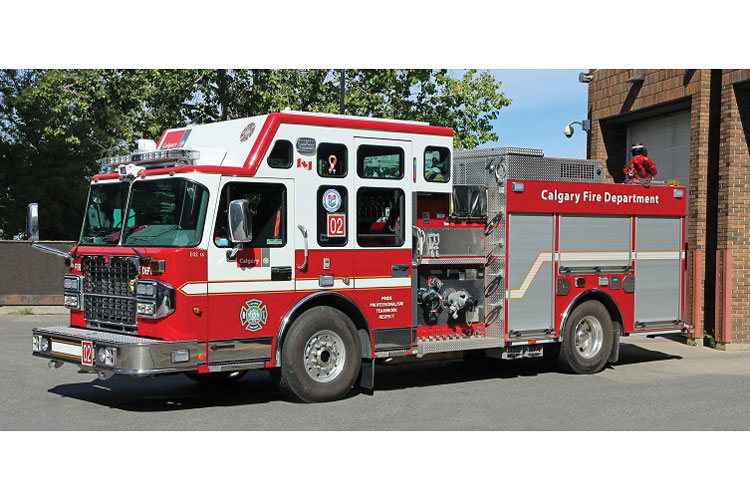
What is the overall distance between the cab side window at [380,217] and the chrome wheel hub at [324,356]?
1.15 m

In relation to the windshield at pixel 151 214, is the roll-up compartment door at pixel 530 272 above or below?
below

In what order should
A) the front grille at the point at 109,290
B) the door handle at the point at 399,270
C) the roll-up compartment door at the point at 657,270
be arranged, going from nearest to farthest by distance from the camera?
the front grille at the point at 109,290
the door handle at the point at 399,270
the roll-up compartment door at the point at 657,270

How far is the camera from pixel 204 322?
8.93 metres

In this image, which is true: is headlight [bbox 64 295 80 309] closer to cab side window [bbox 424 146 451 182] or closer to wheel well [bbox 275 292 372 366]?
wheel well [bbox 275 292 372 366]

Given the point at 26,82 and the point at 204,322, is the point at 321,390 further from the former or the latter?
the point at 26,82

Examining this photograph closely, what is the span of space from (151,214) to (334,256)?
2.04 metres

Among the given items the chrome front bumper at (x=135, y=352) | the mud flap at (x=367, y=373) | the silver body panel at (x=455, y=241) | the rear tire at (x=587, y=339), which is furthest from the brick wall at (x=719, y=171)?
the chrome front bumper at (x=135, y=352)

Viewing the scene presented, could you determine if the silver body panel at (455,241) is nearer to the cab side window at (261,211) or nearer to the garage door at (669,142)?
the cab side window at (261,211)

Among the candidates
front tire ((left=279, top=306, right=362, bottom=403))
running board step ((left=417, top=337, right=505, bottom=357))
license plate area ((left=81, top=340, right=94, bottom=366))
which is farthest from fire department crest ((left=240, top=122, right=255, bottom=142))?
running board step ((left=417, top=337, right=505, bottom=357))

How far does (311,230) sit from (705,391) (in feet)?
17.7

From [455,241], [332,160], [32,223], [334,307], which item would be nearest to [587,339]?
[455,241]

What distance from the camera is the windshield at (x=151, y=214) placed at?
900cm

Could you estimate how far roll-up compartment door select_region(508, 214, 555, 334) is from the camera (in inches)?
453

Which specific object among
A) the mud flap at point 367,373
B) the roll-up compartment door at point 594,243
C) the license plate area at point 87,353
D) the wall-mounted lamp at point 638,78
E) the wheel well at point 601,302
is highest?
the wall-mounted lamp at point 638,78
